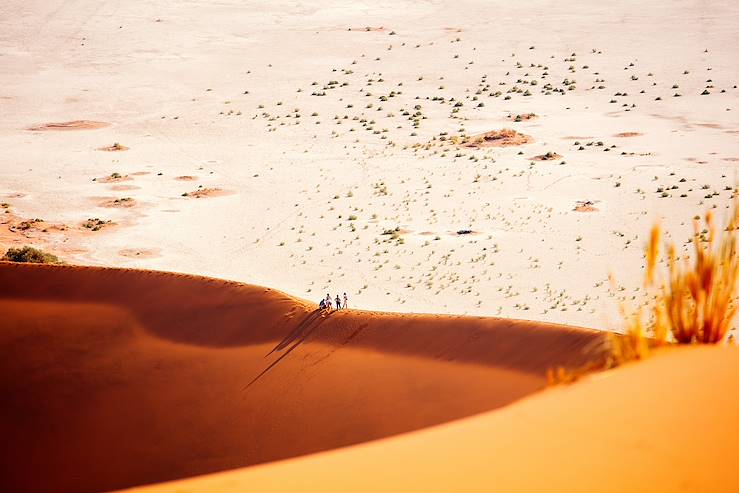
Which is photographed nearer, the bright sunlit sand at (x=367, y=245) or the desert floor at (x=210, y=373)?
the bright sunlit sand at (x=367, y=245)

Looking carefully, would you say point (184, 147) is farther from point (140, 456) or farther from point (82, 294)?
point (140, 456)

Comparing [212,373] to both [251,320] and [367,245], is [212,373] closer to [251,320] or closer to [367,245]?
[251,320]

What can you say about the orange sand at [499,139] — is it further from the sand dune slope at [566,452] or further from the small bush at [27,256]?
the sand dune slope at [566,452]

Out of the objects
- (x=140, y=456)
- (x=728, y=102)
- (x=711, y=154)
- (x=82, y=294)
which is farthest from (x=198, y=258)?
(x=728, y=102)

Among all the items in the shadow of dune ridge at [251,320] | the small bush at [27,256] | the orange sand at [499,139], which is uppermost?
the shadow of dune ridge at [251,320]

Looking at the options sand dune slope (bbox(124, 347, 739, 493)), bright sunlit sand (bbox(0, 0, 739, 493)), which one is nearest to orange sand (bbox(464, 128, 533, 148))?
bright sunlit sand (bbox(0, 0, 739, 493))

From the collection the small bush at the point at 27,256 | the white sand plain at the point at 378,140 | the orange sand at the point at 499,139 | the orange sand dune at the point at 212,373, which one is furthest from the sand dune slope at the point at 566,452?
the orange sand at the point at 499,139

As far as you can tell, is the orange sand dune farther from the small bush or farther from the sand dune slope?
the small bush

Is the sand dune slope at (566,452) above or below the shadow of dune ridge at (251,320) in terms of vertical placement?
above
